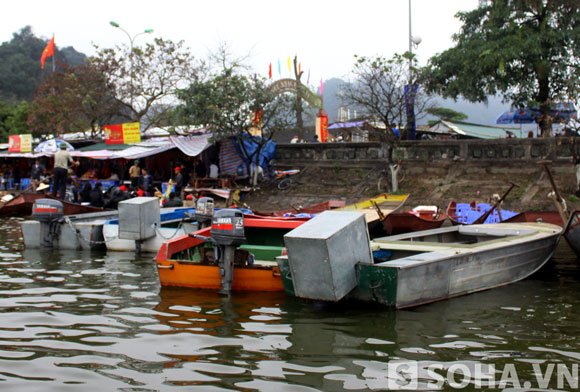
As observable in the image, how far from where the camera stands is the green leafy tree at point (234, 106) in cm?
2070

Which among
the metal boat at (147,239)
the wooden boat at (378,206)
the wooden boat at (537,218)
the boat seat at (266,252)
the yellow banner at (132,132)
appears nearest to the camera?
the boat seat at (266,252)

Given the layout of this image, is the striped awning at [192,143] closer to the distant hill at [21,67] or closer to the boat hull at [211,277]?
the boat hull at [211,277]

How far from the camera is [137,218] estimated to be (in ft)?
37.4

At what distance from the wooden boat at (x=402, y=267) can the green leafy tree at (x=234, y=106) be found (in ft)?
42.5

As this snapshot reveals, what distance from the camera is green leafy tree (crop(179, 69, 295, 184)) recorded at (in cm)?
2070

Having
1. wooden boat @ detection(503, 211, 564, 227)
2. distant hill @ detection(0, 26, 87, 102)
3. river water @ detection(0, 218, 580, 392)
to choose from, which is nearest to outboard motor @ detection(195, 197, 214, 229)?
river water @ detection(0, 218, 580, 392)

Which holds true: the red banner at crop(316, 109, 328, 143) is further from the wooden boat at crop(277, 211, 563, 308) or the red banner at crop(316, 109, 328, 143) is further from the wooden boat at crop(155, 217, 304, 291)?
the wooden boat at crop(155, 217, 304, 291)

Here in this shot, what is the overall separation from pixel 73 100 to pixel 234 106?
31.0 feet

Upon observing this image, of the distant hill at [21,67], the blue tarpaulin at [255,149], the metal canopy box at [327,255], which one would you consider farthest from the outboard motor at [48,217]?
the distant hill at [21,67]

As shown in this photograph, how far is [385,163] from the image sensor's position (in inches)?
844

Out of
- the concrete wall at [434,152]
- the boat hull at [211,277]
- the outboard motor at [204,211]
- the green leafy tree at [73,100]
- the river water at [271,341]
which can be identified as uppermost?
the green leafy tree at [73,100]

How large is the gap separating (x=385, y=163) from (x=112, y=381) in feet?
57.7

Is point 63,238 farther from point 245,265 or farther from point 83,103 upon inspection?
point 83,103

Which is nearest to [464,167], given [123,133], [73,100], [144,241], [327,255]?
[144,241]
